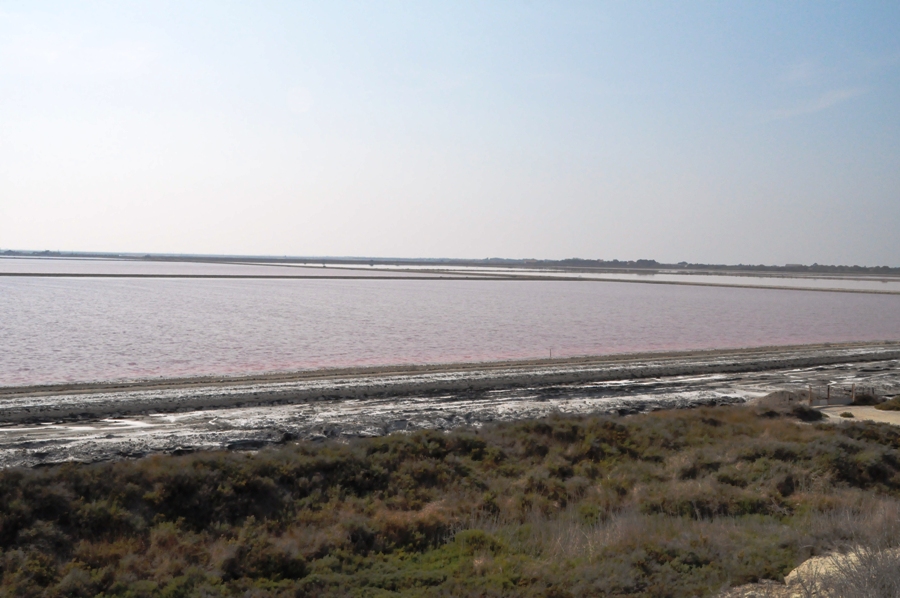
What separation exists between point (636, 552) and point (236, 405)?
38.3ft

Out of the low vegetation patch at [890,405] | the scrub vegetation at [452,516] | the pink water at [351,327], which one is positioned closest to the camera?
the scrub vegetation at [452,516]

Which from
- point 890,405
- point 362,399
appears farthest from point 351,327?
point 890,405

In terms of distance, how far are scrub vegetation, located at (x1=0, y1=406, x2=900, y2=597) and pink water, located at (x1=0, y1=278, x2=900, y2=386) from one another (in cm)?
1195

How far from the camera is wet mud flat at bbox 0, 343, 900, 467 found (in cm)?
1340

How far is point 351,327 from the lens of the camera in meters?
36.2

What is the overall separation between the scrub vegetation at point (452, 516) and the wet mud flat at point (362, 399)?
2184mm

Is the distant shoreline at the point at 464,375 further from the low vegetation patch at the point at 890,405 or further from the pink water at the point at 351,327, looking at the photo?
the low vegetation patch at the point at 890,405

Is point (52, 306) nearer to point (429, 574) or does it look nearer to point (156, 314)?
point (156, 314)

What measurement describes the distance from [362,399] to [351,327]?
18195 mm

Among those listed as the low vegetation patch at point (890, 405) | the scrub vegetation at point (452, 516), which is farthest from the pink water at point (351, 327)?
the low vegetation patch at point (890, 405)

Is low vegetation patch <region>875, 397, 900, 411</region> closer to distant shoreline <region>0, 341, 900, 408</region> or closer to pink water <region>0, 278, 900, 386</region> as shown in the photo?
Answer: distant shoreline <region>0, 341, 900, 408</region>

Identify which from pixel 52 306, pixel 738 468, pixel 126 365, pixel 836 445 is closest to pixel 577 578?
pixel 738 468

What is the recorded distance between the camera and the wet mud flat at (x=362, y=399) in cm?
1340

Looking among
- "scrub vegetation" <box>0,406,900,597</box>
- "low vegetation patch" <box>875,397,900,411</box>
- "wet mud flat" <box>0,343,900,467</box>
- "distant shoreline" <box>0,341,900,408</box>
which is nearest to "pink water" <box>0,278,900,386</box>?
"distant shoreline" <box>0,341,900,408</box>
